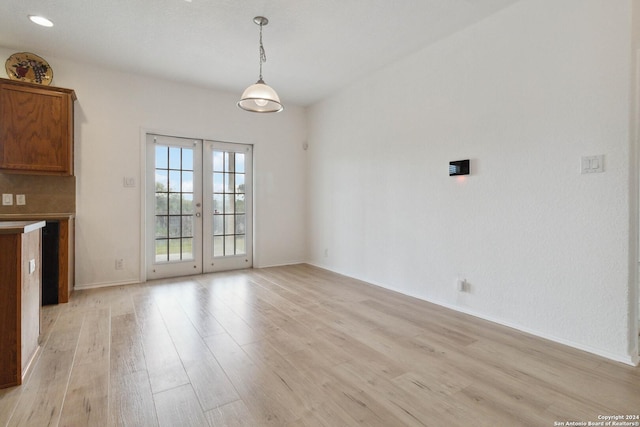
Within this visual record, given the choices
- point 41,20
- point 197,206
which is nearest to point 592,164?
point 197,206

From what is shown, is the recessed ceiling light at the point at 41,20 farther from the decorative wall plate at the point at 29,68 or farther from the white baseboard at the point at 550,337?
the white baseboard at the point at 550,337

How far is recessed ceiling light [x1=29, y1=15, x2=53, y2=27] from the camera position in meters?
3.07

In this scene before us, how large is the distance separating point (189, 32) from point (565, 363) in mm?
4434

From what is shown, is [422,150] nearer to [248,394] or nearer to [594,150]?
[594,150]

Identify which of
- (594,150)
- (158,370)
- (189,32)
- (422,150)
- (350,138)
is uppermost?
(189,32)

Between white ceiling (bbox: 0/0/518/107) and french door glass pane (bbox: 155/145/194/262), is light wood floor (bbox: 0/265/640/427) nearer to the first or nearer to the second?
french door glass pane (bbox: 155/145/194/262)

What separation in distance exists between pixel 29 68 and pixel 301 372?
15.3 feet

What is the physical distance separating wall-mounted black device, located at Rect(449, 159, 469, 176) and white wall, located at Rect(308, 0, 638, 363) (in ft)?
0.21

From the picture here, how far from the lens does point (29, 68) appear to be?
3.76 metres

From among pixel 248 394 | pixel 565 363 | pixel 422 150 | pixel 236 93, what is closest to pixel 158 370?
pixel 248 394

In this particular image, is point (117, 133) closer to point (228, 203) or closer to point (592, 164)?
point (228, 203)


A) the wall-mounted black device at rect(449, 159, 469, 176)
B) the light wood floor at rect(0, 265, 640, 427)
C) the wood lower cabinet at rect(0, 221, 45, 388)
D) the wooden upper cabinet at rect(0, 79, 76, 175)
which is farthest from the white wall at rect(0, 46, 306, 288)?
the wall-mounted black device at rect(449, 159, 469, 176)

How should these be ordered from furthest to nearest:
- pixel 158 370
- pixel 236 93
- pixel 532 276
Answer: pixel 236 93 → pixel 532 276 → pixel 158 370

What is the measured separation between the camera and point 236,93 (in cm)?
518
